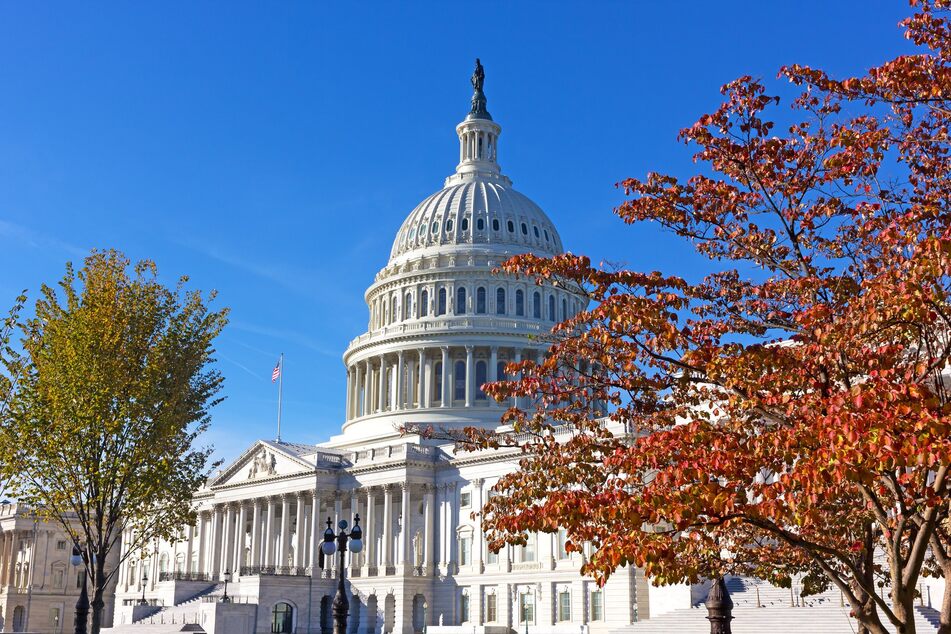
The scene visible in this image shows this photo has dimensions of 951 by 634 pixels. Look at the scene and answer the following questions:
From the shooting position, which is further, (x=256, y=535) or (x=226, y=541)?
(x=226, y=541)

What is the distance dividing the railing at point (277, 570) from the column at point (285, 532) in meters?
2.58

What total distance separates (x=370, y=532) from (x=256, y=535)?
14.5m

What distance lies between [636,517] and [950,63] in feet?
33.1

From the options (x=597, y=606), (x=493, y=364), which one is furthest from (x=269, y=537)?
(x=597, y=606)

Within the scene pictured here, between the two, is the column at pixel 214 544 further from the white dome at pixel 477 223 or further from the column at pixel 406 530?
the white dome at pixel 477 223

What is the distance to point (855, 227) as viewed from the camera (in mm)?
20469

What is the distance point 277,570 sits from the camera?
92188 millimetres

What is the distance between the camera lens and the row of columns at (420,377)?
105 m

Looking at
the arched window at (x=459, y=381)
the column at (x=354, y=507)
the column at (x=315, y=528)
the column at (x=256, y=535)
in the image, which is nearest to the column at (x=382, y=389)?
the arched window at (x=459, y=381)

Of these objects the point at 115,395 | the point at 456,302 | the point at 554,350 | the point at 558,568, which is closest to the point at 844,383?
the point at 554,350

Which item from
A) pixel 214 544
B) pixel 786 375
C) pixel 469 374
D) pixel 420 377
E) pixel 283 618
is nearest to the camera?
pixel 786 375

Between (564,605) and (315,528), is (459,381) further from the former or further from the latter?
(564,605)

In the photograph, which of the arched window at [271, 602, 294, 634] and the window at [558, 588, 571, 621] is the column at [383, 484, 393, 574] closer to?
the arched window at [271, 602, 294, 634]

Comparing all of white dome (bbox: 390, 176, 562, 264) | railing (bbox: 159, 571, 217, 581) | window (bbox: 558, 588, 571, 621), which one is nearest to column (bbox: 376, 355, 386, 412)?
white dome (bbox: 390, 176, 562, 264)
